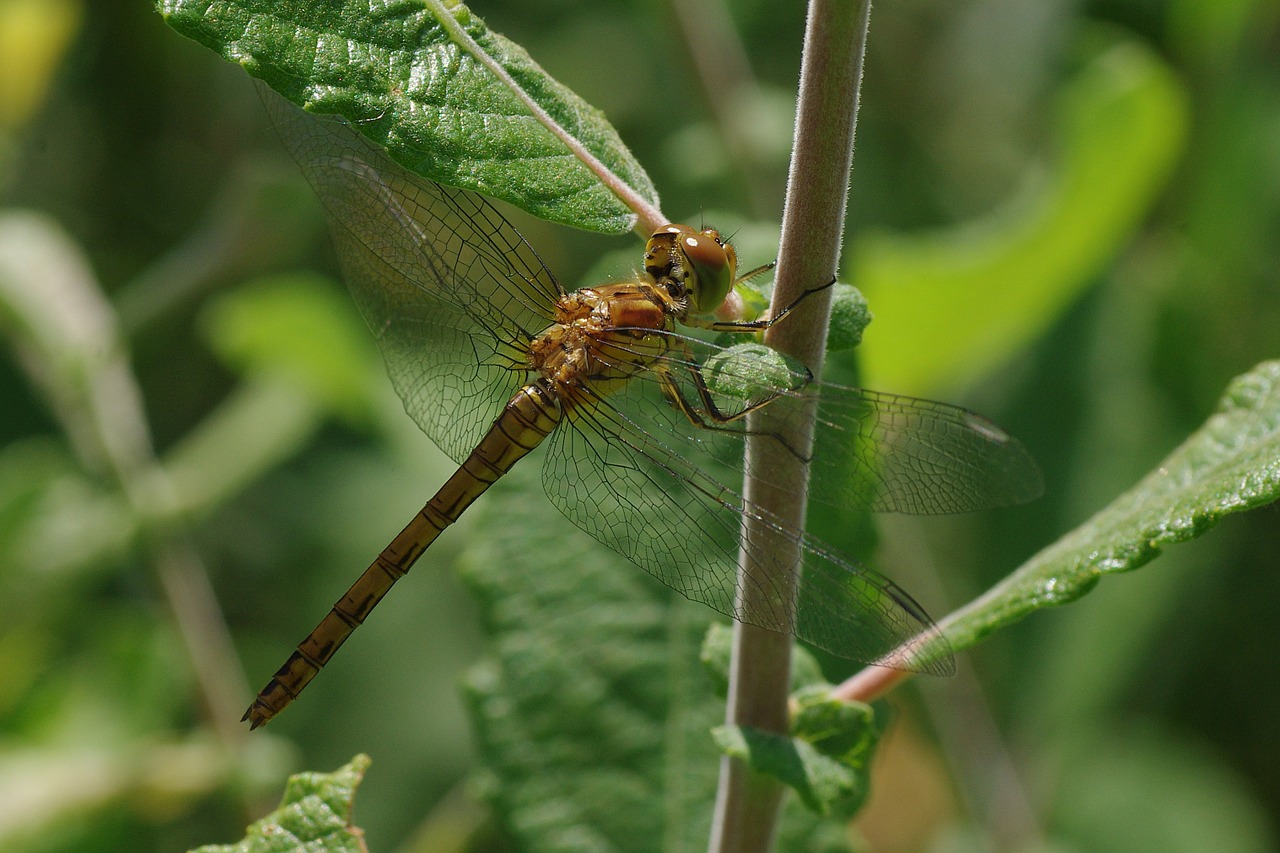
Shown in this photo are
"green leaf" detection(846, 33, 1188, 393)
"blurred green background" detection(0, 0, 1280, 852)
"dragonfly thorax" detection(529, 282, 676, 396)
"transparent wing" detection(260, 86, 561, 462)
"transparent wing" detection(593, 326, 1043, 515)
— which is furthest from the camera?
"blurred green background" detection(0, 0, 1280, 852)

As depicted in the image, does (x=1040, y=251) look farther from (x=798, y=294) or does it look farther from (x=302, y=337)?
(x=302, y=337)

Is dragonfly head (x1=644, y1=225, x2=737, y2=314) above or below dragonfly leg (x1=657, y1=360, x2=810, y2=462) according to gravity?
above

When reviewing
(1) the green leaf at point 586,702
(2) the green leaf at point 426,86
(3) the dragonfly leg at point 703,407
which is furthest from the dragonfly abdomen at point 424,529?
(2) the green leaf at point 426,86

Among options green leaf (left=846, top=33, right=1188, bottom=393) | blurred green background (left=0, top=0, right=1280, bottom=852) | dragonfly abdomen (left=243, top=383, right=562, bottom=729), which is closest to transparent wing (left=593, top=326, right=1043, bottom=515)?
dragonfly abdomen (left=243, top=383, right=562, bottom=729)

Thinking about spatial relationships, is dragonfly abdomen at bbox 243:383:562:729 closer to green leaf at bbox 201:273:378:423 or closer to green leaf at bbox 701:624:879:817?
green leaf at bbox 701:624:879:817

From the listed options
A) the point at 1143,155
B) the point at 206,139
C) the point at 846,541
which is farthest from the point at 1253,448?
the point at 206,139

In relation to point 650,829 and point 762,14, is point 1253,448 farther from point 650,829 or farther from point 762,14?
point 762,14
